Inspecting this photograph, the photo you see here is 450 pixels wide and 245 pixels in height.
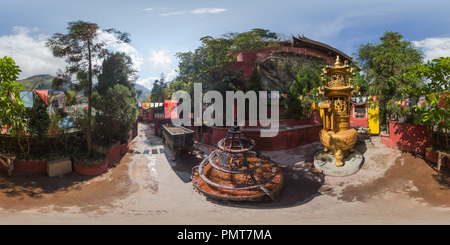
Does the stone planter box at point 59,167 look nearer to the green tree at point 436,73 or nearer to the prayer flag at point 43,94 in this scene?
the prayer flag at point 43,94

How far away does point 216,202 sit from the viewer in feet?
20.0

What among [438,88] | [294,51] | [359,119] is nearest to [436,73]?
[438,88]

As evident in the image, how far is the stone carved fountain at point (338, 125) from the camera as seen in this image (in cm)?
853

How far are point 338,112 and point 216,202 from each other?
6.60 metres

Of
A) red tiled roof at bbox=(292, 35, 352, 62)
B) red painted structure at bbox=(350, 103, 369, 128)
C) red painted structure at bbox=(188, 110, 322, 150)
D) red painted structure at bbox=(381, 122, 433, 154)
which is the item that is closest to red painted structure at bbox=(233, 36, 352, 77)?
red tiled roof at bbox=(292, 35, 352, 62)

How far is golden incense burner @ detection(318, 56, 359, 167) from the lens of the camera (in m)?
8.59

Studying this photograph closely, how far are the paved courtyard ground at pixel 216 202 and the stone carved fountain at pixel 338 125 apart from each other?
53 cm

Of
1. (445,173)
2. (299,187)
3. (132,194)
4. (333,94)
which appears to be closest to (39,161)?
(132,194)

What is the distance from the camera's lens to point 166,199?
20.9 ft

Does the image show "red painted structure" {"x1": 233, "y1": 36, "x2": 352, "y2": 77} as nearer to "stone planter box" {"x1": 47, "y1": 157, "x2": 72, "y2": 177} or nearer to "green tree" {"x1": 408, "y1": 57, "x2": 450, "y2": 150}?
"green tree" {"x1": 408, "y1": 57, "x2": 450, "y2": 150}

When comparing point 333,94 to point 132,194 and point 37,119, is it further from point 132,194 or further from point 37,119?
point 37,119

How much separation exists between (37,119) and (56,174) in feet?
7.45

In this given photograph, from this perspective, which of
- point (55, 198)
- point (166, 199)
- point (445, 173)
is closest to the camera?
point (55, 198)

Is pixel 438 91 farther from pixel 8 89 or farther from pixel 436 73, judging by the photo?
pixel 8 89
